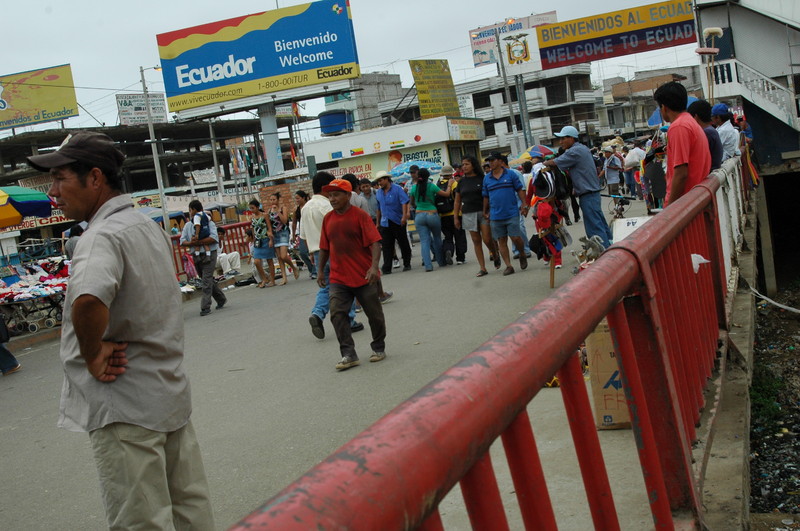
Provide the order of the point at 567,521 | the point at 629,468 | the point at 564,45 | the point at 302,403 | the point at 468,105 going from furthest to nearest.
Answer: the point at 468,105
the point at 564,45
the point at 302,403
the point at 629,468
the point at 567,521

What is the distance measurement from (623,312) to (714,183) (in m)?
3.64

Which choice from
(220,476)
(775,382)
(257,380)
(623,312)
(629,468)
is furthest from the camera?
(257,380)

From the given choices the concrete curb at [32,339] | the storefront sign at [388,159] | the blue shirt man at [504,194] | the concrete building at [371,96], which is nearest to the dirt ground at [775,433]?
the blue shirt man at [504,194]

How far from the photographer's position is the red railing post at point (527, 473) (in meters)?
1.59

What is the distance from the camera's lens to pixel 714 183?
5773mm

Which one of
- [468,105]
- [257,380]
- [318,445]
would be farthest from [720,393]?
[468,105]

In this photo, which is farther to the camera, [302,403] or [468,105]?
[468,105]

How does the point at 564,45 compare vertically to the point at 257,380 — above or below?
above

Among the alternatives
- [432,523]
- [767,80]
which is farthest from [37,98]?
[432,523]

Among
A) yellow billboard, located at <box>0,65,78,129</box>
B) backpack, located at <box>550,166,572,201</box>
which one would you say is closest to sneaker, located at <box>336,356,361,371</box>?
backpack, located at <box>550,166,572,201</box>

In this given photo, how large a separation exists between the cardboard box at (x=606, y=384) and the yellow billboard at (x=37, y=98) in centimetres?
5614

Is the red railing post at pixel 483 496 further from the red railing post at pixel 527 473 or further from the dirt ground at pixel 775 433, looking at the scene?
the dirt ground at pixel 775 433

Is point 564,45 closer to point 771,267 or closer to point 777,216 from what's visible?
point 777,216

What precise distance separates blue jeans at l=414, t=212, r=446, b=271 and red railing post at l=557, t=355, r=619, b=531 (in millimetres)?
12808
